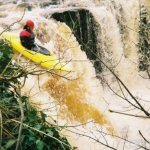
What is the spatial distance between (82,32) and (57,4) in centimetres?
82

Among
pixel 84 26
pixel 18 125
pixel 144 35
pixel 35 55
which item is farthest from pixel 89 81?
pixel 18 125

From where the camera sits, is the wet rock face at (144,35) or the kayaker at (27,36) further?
the wet rock face at (144,35)

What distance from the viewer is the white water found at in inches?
275

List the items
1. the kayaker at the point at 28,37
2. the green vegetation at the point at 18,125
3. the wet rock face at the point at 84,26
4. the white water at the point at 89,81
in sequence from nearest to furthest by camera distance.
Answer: the green vegetation at the point at 18,125, the white water at the point at 89,81, the kayaker at the point at 28,37, the wet rock face at the point at 84,26

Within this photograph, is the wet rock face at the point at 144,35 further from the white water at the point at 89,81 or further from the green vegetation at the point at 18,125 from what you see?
the green vegetation at the point at 18,125

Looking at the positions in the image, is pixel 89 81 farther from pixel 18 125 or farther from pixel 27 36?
pixel 18 125

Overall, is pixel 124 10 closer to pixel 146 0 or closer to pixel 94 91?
pixel 146 0

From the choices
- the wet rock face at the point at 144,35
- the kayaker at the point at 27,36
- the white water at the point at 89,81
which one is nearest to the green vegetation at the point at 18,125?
the white water at the point at 89,81

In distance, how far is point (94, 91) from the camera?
8484mm

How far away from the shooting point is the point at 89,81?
8453mm

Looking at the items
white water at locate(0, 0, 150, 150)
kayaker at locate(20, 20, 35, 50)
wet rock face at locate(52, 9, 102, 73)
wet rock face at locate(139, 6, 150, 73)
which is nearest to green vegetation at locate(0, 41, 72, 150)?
white water at locate(0, 0, 150, 150)

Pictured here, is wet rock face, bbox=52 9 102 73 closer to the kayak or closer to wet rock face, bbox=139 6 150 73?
wet rock face, bbox=139 6 150 73

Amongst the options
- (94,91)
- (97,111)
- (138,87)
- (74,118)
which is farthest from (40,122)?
(138,87)

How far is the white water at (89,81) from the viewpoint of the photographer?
23.0ft
